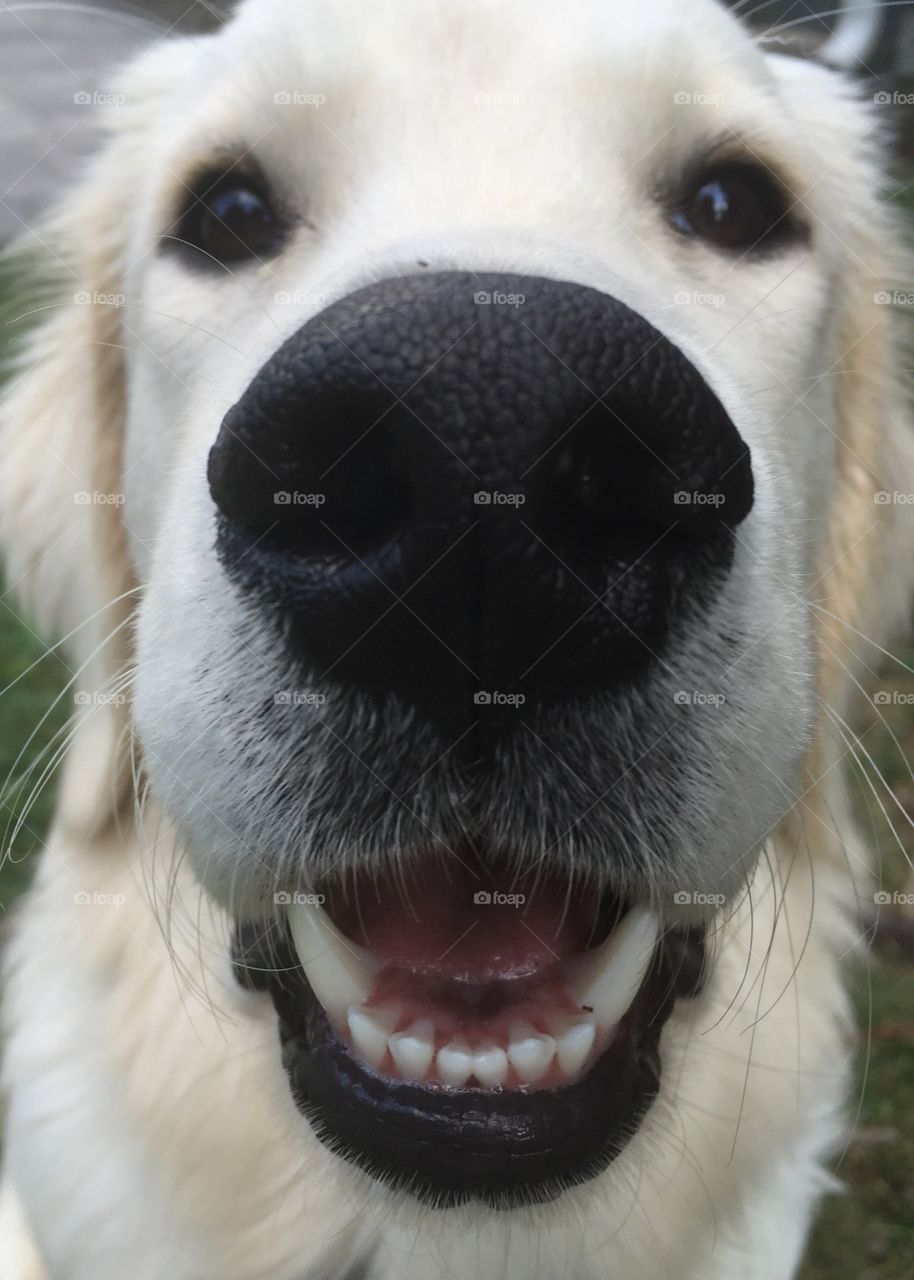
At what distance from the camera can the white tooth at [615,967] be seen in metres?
1.26

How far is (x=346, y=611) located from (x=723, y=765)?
46cm

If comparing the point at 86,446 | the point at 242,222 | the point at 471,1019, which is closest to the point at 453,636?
the point at 471,1019

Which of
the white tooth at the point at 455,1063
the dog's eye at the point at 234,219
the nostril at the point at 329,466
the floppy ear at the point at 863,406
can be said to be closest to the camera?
the nostril at the point at 329,466

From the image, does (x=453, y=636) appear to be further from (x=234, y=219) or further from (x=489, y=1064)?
(x=234, y=219)

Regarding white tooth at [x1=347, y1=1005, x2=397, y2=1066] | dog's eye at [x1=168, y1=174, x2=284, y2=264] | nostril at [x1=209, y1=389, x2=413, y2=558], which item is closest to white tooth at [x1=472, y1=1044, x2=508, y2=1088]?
white tooth at [x1=347, y1=1005, x2=397, y2=1066]

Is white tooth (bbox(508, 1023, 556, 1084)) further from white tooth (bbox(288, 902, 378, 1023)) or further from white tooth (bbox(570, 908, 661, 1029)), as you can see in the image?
white tooth (bbox(288, 902, 378, 1023))

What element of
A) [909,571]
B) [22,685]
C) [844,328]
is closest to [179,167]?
[844,328]

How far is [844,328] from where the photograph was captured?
69.4 inches

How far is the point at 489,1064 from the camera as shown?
119 centimetres

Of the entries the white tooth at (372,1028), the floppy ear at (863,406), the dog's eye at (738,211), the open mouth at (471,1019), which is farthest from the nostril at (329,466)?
the floppy ear at (863,406)

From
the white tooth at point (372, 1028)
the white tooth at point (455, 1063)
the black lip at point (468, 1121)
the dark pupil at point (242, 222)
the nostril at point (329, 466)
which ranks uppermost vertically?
the dark pupil at point (242, 222)

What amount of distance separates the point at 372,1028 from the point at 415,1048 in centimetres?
6

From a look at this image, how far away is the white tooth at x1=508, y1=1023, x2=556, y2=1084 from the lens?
3.95ft

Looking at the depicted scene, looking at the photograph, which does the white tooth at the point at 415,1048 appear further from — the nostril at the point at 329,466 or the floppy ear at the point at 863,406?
the floppy ear at the point at 863,406
